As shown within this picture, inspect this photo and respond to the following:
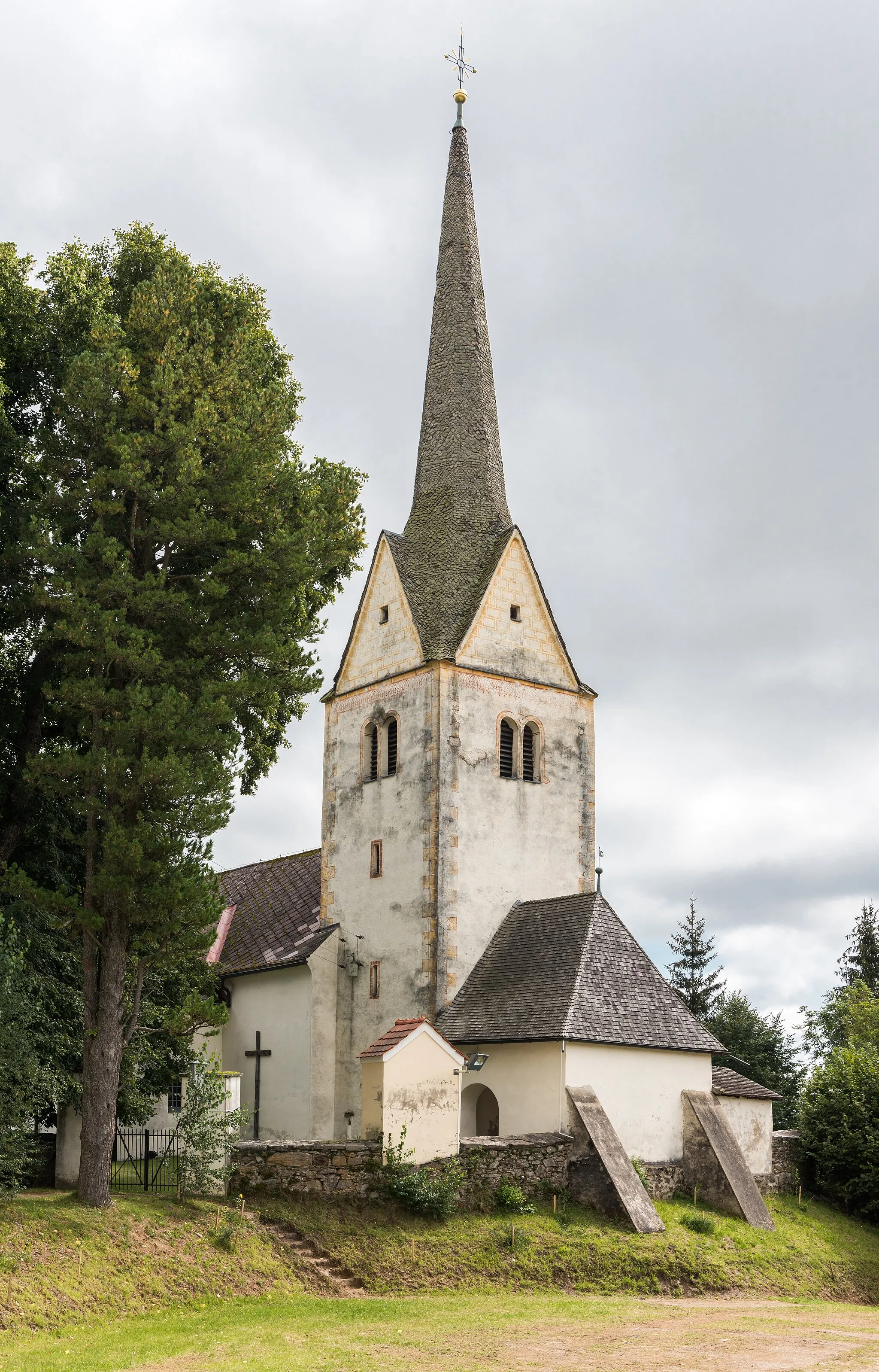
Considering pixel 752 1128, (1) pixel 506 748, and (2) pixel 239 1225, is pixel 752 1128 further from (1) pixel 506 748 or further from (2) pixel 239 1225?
(2) pixel 239 1225

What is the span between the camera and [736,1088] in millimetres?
29203

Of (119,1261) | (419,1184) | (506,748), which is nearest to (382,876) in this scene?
(506,748)

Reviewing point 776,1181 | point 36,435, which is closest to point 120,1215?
A: point 36,435

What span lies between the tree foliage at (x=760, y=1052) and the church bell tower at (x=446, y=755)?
1831 centimetres

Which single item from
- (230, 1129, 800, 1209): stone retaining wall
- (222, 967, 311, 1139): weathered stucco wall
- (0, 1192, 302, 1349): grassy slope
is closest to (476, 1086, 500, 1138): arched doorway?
(230, 1129, 800, 1209): stone retaining wall

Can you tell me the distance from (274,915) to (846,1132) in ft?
49.1

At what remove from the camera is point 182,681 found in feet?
70.4

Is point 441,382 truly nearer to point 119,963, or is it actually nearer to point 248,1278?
point 119,963

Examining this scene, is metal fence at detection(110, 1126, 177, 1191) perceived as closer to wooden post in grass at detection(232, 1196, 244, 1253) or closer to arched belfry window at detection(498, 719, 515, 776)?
wooden post in grass at detection(232, 1196, 244, 1253)

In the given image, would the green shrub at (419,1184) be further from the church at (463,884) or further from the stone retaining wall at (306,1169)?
the church at (463,884)

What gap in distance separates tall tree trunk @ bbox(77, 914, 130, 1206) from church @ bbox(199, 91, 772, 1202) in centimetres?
618

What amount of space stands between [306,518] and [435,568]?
32.7ft

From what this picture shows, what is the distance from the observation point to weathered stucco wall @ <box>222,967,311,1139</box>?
2984 cm

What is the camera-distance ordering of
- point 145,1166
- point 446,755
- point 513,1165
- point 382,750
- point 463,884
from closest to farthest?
1. point 513,1165
2. point 145,1166
3. point 463,884
4. point 446,755
5. point 382,750
